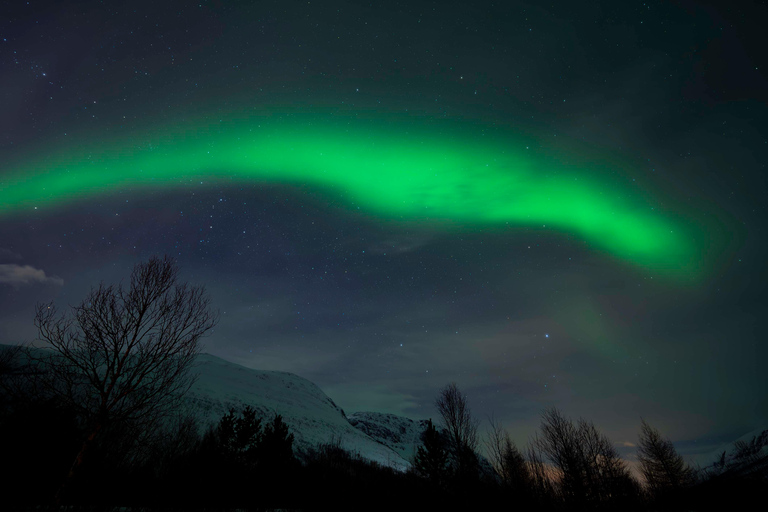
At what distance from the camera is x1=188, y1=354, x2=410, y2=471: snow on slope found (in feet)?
196

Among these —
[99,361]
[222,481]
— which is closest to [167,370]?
[99,361]

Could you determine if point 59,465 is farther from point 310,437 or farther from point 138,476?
point 310,437

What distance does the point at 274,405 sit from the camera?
3369 inches

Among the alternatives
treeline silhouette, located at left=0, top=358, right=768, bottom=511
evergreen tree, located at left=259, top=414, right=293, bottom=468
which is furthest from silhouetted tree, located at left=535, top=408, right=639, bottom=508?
evergreen tree, located at left=259, top=414, right=293, bottom=468

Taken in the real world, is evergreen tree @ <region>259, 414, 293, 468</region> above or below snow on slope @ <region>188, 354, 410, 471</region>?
below

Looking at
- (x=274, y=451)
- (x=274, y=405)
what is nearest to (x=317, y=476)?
(x=274, y=451)

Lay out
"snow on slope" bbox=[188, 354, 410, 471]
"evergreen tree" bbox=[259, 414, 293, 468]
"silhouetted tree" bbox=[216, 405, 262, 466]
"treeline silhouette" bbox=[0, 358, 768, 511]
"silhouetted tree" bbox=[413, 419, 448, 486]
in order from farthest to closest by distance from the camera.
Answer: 1. "snow on slope" bbox=[188, 354, 410, 471]
2. "silhouetted tree" bbox=[413, 419, 448, 486]
3. "evergreen tree" bbox=[259, 414, 293, 468]
4. "silhouetted tree" bbox=[216, 405, 262, 466]
5. "treeline silhouette" bbox=[0, 358, 768, 511]

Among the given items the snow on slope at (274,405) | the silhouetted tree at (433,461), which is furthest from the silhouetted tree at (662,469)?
the snow on slope at (274,405)

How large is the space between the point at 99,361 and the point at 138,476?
7.91 metres

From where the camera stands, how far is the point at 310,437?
209 ft

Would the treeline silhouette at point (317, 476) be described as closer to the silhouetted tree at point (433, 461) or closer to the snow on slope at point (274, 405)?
the silhouetted tree at point (433, 461)

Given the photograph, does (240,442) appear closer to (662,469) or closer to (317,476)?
(317,476)

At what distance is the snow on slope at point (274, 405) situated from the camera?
5975 cm

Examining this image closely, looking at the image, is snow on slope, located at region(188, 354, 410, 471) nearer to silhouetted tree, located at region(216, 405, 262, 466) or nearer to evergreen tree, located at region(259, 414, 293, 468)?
silhouetted tree, located at region(216, 405, 262, 466)
